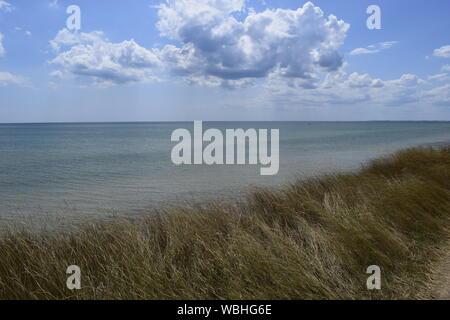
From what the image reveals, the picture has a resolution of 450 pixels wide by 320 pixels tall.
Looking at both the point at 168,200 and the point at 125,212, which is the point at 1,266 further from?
the point at 168,200

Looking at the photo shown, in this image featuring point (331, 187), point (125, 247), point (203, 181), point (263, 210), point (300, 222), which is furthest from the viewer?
point (203, 181)

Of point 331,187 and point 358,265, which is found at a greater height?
point 331,187

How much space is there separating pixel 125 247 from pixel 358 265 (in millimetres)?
3732

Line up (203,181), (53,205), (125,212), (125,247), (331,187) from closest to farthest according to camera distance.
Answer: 1. (125,247)
2. (331,187)
3. (125,212)
4. (53,205)
5. (203,181)

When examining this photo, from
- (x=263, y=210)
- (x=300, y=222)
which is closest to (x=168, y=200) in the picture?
(x=263, y=210)

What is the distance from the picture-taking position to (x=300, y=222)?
6391mm

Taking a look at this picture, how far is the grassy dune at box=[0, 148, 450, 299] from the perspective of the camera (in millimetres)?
4105

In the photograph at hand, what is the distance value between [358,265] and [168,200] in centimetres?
864

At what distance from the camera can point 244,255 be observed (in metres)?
4.67

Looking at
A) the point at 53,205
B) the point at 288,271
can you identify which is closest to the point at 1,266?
the point at 288,271

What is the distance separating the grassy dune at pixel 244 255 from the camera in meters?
4.11

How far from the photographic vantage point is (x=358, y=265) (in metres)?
4.77
